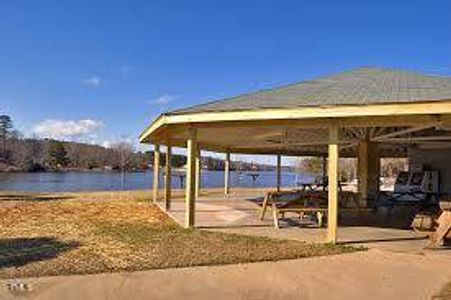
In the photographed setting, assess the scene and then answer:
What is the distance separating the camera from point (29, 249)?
10.1 m

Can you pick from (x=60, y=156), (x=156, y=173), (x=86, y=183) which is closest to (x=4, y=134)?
(x=60, y=156)

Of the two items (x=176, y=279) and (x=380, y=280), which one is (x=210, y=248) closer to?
(x=176, y=279)

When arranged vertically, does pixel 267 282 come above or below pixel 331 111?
below

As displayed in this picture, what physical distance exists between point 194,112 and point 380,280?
6025 mm

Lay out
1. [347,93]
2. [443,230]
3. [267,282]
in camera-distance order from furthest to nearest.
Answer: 1. [347,93]
2. [443,230]
3. [267,282]

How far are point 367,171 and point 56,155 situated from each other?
115 meters

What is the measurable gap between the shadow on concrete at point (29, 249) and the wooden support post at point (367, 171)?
10.5 metres

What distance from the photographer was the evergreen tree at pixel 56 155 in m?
126

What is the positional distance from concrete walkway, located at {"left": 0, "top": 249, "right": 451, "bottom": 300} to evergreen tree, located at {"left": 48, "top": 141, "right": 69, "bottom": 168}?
12215cm

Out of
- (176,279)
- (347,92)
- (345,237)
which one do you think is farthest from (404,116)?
(176,279)

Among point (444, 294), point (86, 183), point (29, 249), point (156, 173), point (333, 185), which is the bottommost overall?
point (86, 183)

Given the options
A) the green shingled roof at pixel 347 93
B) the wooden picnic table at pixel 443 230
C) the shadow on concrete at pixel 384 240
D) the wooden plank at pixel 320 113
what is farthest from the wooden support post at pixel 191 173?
the wooden picnic table at pixel 443 230

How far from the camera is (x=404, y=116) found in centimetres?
1105

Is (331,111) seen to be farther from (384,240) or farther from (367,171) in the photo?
(367,171)
